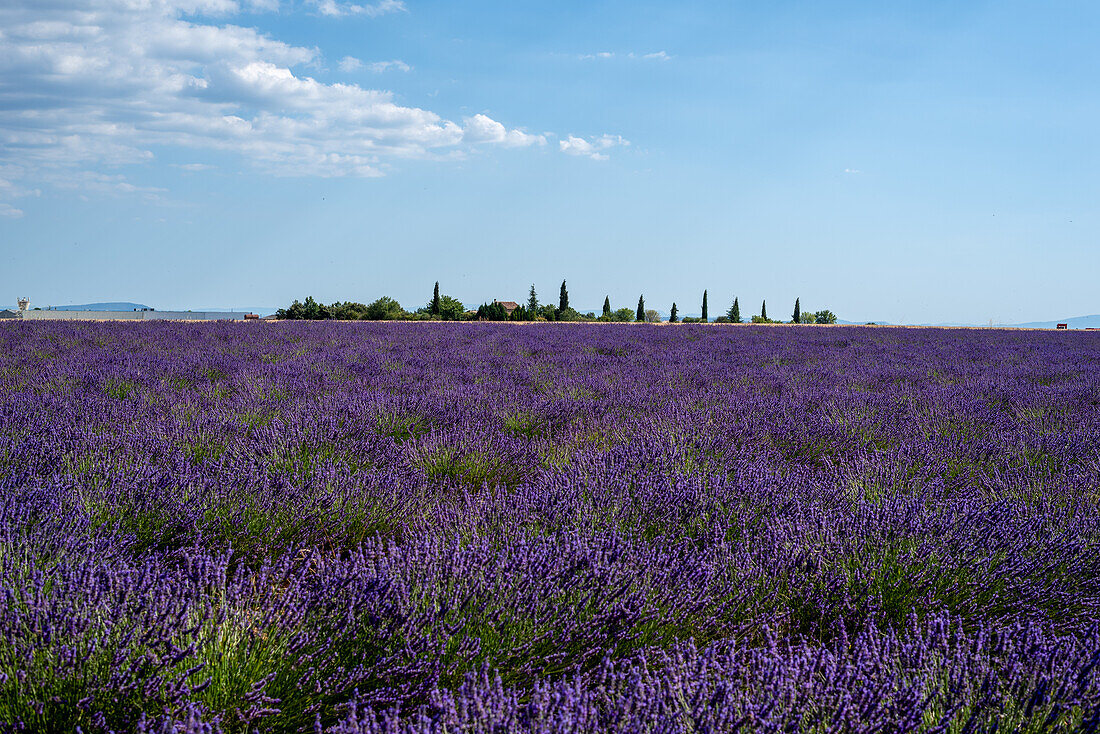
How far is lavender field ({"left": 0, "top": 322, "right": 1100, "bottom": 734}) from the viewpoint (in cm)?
110

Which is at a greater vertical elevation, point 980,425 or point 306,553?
point 980,425

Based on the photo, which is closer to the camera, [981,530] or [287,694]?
[287,694]

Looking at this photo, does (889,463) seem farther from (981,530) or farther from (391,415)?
(391,415)

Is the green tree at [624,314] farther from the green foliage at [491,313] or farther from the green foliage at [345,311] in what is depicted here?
the green foliage at [345,311]

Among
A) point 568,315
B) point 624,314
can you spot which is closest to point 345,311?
point 568,315

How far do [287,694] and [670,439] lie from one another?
209 cm

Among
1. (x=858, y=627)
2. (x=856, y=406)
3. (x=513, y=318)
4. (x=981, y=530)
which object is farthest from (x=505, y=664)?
(x=513, y=318)

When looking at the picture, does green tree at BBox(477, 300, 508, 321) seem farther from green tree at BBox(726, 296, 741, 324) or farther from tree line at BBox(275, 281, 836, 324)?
green tree at BBox(726, 296, 741, 324)

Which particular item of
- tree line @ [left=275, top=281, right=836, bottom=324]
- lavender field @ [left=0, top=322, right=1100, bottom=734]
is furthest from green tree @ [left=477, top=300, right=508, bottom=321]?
lavender field @ [left=0, top=322, right=1100, bottom=734]

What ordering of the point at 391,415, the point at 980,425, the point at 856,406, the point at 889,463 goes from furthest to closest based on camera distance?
the point at 856,406 < the point at 980,425 < the point at 391,415 < the point at 889,463

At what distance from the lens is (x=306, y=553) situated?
209 centimetres

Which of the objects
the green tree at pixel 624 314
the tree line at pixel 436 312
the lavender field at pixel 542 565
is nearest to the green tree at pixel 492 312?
the tree line at pixel 436 312

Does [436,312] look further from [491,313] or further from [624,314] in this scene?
[624,314]

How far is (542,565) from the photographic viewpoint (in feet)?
4.91
